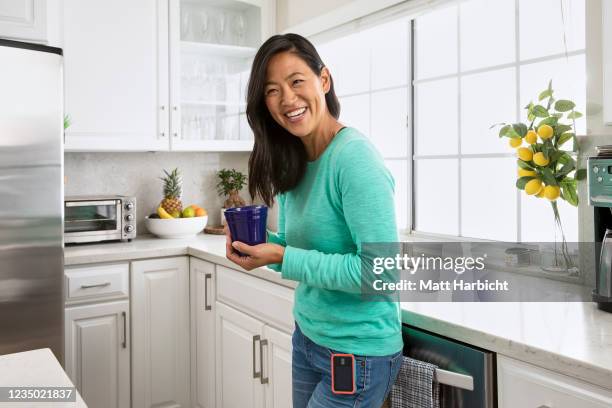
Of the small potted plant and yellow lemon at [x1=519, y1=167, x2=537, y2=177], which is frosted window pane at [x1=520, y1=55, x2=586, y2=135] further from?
the small potted plant

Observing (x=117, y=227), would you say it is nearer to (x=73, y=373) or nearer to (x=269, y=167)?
(x=73, y=373)

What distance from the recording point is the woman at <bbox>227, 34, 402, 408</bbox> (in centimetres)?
112

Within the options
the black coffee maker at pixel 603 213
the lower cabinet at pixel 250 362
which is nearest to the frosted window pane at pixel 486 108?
the black coffee maker at pixel 603 213

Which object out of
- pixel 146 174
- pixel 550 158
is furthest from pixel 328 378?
pixel 146 174

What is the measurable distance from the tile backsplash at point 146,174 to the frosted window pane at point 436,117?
4.42 ft

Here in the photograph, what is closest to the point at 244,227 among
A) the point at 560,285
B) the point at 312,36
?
the point at 560,285

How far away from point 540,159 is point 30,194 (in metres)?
1.81

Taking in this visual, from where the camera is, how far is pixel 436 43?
232cm

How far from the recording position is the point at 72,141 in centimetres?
254

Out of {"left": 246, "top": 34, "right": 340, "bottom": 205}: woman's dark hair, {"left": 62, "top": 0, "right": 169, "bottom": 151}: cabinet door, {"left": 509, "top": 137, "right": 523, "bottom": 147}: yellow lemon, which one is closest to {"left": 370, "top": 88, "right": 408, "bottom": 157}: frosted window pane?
{"left": 509, "top": 137, "right": 523, "bottom": 147}: yellow lemon

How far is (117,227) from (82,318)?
507 millimetres

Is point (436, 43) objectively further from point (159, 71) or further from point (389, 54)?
point (159, 71)

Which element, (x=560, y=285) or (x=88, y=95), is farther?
(x=88, y=95)

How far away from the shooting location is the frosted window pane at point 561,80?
5.98 feet
